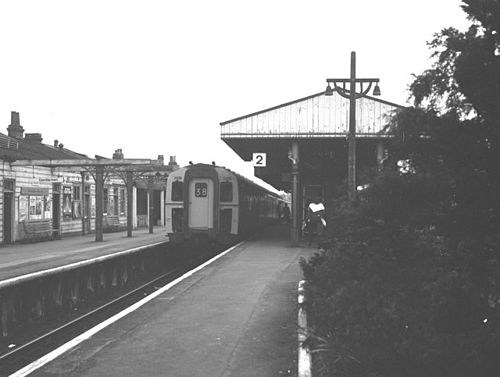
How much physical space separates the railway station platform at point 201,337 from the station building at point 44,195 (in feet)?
53.4

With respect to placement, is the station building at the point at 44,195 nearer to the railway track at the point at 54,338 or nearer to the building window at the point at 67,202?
the building window at the point at 67,202

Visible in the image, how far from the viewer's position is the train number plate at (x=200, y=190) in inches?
738

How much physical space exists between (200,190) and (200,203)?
1.36 feet

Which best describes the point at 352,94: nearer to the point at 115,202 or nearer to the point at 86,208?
the point at 86,208

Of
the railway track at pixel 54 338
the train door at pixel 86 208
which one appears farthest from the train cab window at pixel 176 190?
the train door at pixel 86 208

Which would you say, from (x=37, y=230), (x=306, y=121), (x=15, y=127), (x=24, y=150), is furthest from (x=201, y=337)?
(x=15, y=127)

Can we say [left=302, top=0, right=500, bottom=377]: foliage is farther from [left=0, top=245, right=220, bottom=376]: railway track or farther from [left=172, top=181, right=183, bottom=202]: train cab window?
[left=172, top=181, right=183, bottom=202]: train cab window

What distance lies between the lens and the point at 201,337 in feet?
22.8

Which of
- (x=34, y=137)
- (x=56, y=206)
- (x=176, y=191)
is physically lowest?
(x=56, y=206)

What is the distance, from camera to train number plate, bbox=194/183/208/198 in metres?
18.8

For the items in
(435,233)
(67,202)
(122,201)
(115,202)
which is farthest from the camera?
(122,201)

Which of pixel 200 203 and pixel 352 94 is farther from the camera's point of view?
pixel 200 203

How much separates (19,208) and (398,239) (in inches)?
959

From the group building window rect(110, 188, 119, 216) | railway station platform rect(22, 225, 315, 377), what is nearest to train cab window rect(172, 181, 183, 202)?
railway station platform rect(22, 225, 315, 377)
